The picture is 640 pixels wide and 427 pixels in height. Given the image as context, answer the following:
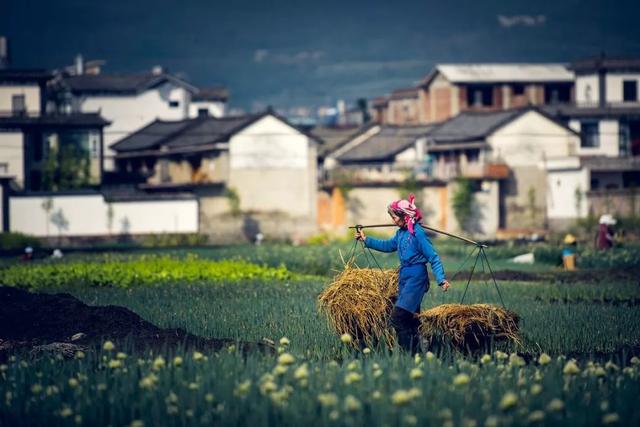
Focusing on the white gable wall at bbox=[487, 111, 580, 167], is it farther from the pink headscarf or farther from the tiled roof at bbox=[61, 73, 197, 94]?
the pink headscarf

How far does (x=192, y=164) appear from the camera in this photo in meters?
63.8

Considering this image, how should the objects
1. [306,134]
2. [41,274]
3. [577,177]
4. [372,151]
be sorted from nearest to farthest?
[41,274] < [577,177] < [306,134] < [372,151]

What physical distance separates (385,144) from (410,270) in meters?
58.5

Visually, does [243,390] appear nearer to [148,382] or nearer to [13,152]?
[148,382]

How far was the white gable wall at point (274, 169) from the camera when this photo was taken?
6175cm

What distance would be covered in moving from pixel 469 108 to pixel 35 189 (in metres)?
30.6

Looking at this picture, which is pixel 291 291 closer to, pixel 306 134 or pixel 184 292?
pixel 184 292

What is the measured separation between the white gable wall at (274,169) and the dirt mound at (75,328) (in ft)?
144

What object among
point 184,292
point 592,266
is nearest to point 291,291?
point 184,292

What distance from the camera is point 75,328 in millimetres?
15125

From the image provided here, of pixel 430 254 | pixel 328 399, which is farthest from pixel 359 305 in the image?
pixel 328 399

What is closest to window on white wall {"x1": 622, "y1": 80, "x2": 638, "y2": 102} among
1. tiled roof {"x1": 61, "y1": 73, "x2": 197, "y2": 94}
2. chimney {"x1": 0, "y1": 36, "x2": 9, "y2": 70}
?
tiled roof {"x1": 61, "y1": 73, "x2": 197, "y2": 94}

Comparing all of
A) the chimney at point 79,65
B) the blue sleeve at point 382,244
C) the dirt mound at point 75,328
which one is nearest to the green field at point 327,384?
the dirt mound at point 75,328

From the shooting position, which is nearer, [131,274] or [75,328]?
[75,328]
